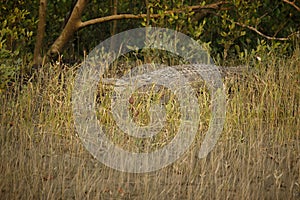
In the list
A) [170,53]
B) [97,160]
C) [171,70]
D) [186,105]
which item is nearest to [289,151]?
[186,105]

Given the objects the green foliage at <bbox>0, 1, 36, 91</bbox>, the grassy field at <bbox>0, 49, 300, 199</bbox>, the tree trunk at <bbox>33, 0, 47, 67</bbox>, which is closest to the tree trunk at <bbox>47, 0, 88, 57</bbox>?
the tree trunk at <bbox>33, 0, 47, 67</bbox>

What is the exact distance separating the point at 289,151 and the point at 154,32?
2.80 m

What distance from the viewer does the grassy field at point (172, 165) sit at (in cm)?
359

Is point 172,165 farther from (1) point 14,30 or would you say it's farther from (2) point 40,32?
(2) point 40,32

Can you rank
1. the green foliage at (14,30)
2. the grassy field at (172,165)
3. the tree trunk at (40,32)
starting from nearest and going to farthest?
the grassy field at (172,165)
the green foliage at (14,30)
the tree trunk at (40,32)

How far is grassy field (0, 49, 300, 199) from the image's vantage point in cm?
359

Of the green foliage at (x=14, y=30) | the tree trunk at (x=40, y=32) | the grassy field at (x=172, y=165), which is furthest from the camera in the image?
the tree trunk at (x=40, y=32)

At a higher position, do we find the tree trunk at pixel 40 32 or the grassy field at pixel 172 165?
the tree trunk at pixel 40 32

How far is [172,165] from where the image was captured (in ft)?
13.0

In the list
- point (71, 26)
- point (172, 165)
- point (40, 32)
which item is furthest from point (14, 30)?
point (172, 165)

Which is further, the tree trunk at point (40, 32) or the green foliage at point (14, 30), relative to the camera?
the tree trunk at point (40, 32)

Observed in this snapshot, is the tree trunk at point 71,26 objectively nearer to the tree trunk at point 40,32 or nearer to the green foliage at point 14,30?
the tree trunk at point 40,32

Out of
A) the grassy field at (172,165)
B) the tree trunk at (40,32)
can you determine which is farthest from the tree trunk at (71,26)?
the grassy field at (172,165)

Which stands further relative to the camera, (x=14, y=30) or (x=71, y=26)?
(x=71, y=26)
